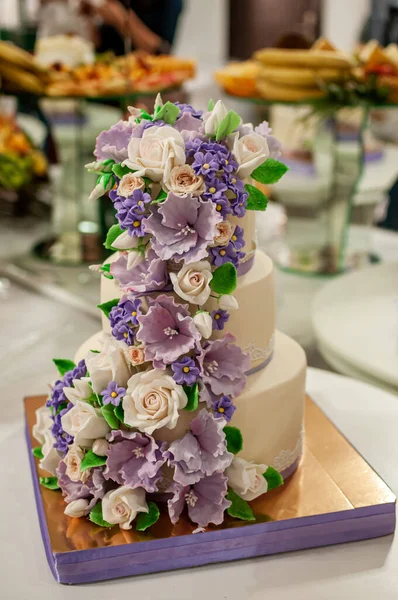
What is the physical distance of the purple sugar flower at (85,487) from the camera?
996mm

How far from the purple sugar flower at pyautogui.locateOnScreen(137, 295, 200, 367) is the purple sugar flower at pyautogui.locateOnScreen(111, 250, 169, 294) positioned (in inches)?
0.8

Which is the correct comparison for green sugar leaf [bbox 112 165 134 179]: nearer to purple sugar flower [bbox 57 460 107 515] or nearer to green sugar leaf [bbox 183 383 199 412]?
green sugar leaf [bbox 183 383 199 412]

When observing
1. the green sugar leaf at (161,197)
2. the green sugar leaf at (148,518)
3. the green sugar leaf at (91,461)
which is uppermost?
the green sugar leaf at (161,197)

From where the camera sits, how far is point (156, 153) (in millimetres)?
906

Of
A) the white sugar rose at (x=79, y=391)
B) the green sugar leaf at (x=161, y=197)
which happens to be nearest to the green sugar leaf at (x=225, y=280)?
the green sugar leaf at (x=161, y=197)

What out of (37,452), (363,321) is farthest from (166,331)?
(363,321)

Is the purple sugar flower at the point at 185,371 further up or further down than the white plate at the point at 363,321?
further up

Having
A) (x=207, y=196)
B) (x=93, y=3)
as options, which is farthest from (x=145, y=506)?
(x=93, y=3)

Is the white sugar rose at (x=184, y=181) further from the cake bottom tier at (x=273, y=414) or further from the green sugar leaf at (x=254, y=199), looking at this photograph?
the cake bottom tier at (x=273, y=414)

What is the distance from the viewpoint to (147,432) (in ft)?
3.03

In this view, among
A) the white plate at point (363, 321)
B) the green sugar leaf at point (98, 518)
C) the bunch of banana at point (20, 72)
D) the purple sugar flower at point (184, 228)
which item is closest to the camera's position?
the purple sugar flower at point (184, 228)

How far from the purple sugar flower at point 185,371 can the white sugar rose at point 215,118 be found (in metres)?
0.27

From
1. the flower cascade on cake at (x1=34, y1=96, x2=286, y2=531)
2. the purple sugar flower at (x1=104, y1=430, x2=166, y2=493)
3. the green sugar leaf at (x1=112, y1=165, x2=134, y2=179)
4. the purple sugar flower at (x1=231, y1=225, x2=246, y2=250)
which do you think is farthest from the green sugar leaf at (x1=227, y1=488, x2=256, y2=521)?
the green sugar leaf at (x1=112, y1=165, x2=134, y2=179)

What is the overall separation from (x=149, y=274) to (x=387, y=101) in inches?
51.0
